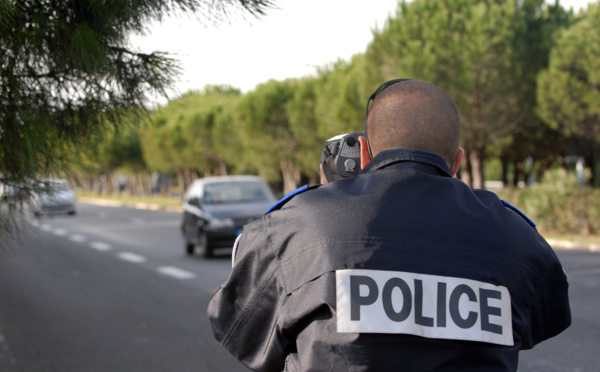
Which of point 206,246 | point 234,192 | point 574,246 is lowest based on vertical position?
point 574,246

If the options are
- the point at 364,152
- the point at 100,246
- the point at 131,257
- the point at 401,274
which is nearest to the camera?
the point at 401,274

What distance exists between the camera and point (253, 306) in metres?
1.81

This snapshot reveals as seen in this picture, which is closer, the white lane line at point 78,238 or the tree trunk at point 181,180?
the white lane line at point 78,238

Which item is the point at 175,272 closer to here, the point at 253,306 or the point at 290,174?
the point at 253,306

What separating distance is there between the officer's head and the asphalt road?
2.73m

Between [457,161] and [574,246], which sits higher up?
[457,161]

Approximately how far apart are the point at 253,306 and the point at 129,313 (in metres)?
7.16

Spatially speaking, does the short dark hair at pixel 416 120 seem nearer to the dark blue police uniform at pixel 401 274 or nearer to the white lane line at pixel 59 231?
the dark blue police uniform at pixel 401 274

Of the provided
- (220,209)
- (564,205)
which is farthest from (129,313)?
(564,205)

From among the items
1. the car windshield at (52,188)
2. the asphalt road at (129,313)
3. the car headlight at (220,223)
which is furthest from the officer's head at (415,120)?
the car headlight at (220,223)

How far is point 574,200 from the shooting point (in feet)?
60.0

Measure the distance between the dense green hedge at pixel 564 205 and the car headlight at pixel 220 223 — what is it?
841cm

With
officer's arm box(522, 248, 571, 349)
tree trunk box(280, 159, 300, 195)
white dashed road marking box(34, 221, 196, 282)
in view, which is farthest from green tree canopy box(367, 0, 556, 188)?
officer's arm box(522, 248, 571, 349)

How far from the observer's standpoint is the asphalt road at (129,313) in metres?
6.14
